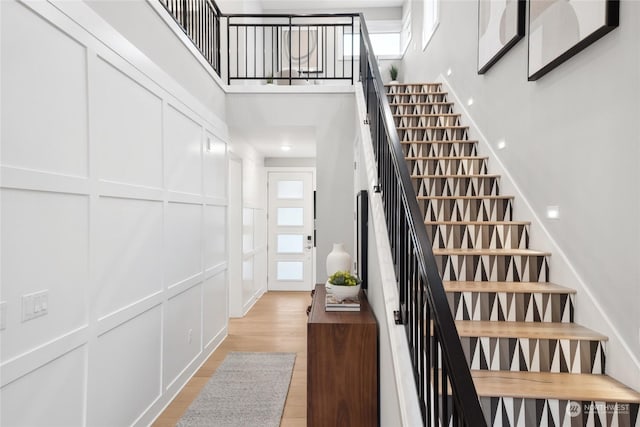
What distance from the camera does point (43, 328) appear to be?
1.64 m

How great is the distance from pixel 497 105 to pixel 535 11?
2.87 feet

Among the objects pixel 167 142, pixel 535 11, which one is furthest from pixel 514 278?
pixel 167 142

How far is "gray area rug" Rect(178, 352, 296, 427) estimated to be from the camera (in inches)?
113

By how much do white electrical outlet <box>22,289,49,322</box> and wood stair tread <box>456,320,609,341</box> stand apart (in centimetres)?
176

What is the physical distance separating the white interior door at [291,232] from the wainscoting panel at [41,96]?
5980 millimetres

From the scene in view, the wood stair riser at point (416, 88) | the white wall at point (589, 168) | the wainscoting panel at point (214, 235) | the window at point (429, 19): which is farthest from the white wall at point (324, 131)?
the window at point (429, 19)

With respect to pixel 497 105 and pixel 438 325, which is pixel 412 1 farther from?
pixel 438 325

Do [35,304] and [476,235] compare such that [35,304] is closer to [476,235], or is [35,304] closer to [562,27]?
[476,235]

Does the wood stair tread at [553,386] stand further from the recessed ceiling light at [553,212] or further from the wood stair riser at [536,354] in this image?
the recessed ceiling light at [553,212]

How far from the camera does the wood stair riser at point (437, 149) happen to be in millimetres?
3850

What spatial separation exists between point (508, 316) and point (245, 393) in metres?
2.09

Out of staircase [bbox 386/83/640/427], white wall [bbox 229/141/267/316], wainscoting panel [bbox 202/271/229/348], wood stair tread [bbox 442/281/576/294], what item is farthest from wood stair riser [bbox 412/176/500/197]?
white wall [bbox 229/141/267/316]

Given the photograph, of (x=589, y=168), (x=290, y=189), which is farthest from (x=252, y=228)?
(x=589, y=168)

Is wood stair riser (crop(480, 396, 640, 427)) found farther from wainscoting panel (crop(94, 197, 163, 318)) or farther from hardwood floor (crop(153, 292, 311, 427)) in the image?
wainscoting panel (crop(94, 197, 163, 318))
